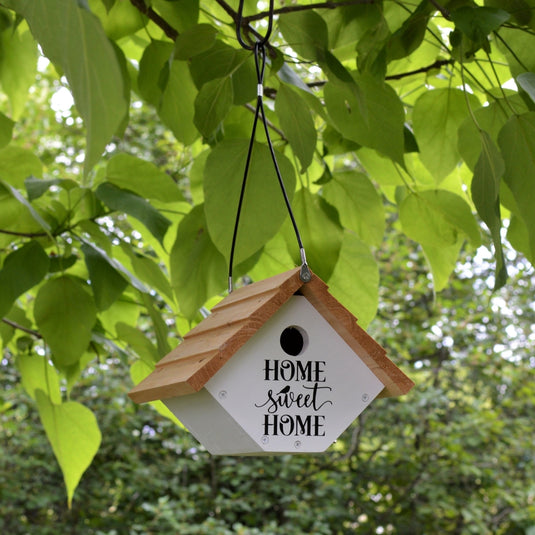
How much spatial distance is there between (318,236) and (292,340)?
0.36ft

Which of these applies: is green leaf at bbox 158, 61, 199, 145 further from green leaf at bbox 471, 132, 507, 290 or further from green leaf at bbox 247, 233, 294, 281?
green leaf at bbox 471, 132, 507, 290

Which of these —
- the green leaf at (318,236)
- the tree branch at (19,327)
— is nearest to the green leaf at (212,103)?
the green leaf at (318,236)

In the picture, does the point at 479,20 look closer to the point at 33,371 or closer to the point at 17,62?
the point at 17,62

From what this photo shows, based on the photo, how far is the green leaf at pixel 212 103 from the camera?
526 millimetres

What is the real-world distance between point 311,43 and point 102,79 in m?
0.35

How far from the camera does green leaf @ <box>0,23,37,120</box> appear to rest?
77 centimetres

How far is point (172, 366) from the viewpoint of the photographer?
1.64 feet

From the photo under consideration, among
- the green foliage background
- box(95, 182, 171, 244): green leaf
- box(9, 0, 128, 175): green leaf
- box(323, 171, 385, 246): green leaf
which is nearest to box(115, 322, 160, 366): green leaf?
the green foliage background

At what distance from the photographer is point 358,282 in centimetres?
66

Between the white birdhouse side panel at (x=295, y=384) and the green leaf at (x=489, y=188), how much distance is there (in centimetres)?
12

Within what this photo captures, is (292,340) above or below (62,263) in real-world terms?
below

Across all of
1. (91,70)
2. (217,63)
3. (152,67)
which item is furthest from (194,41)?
(91,70)

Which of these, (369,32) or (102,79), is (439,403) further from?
(102,79)

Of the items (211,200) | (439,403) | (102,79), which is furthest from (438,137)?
(439,403)
